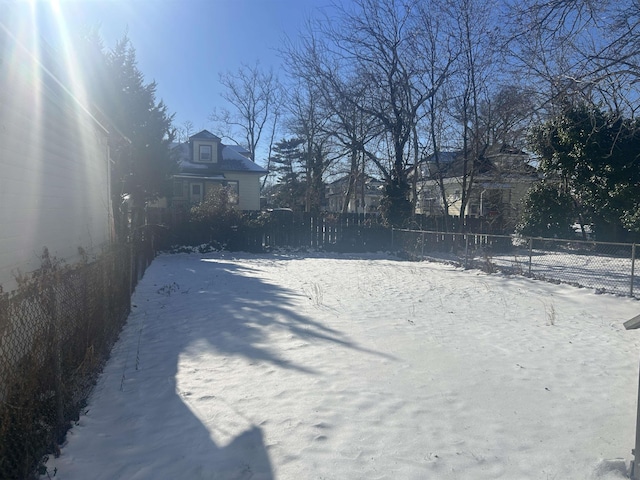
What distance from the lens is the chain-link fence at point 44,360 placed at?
286cm

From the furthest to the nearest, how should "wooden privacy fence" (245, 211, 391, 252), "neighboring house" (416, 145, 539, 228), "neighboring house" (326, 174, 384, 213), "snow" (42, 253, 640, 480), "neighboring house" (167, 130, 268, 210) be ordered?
"neighboring house" (326, 174, 384, 213), "neighboring house" (167, 130, 268, 210), "neighboring house" (416, 145, 539, 228), "wooden privacy fence" (245, 211, 391, 252), "snow" (42, 253, 640, 480)

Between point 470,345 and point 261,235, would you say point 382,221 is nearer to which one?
point 261,235

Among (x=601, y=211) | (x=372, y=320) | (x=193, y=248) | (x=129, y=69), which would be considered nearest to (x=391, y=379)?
(x=372, y=320)

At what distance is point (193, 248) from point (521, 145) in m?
13.7

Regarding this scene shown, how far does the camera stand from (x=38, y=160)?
6.07 metres

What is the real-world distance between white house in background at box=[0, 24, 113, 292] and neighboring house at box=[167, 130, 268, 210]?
22.5m

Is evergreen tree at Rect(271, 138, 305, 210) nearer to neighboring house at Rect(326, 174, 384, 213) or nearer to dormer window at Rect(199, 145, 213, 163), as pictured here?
neighboring house at Rect(326, 174, 384, 213)

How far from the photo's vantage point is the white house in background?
4898 mm

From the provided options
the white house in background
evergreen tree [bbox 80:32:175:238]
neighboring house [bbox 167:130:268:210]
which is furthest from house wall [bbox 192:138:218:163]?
the white house in background

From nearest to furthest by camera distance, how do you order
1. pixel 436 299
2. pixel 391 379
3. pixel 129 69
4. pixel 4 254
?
pixel 391 379, pixel 4 254, pixel 436 299, pixel 129 69

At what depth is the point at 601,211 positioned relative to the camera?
62.2ft

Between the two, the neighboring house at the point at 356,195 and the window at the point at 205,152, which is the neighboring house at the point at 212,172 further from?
the neighboring house at the point at 356,195

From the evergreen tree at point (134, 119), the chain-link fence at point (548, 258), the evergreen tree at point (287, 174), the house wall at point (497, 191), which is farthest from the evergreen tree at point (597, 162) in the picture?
the evergreen tree at point (287, 174)

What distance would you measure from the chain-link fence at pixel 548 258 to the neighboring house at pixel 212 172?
15.9 m
